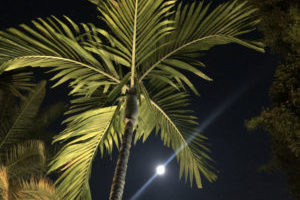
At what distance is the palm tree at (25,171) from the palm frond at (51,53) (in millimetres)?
3558

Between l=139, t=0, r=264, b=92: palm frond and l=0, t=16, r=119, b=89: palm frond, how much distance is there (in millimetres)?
425

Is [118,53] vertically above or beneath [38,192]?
above

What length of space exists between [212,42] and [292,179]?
16.3 ft

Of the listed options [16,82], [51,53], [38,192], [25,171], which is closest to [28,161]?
[25,171]

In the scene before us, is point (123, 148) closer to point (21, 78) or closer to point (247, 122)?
point (21, 78)

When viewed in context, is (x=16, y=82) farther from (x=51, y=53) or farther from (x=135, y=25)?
(x=135, y=25)

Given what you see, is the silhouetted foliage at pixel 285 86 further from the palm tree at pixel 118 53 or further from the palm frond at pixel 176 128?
the palm tree at pixel 118 53

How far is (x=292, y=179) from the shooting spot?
6.06m

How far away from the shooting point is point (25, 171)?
681 centimetres

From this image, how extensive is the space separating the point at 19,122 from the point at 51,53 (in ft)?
Result: 19.8

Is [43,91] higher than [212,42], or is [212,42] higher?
[43,91]

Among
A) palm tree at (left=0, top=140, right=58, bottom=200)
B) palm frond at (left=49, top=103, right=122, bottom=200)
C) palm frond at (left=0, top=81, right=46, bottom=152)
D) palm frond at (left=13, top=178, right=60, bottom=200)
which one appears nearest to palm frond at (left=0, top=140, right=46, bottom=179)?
palm tree at (left=0, top=140, right=58, bottom=200)

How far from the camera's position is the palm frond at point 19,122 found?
757 cm

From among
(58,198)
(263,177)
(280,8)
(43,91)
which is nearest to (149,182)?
(263,177)
